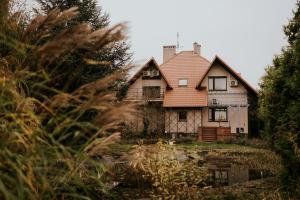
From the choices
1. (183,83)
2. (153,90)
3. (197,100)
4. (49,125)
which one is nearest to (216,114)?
(197,100)

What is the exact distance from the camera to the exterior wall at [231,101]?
3225 centimetres

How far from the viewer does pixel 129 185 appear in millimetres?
9062

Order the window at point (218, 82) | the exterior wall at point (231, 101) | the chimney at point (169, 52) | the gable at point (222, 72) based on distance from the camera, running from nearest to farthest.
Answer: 1. the gable at point (222, 72)
2. the exterior wall at point (231, 101)
3. the window at point (218, 82)
4. the chimney at point (169, 52)

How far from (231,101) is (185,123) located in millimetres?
3978

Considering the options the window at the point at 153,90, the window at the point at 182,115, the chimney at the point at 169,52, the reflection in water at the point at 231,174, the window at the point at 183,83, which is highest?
the chimney at the point at 169,52

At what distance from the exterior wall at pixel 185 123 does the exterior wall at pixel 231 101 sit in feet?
2.07

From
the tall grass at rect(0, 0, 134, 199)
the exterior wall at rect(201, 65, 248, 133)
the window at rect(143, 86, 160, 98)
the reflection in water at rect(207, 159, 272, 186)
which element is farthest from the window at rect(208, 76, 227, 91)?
the tall grass at rect(0, 0, 134, 199)

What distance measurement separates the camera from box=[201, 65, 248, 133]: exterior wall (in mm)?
32250

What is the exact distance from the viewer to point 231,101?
32750 mm

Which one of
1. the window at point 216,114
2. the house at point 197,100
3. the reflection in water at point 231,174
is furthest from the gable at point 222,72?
the reflection in water at point 231,174

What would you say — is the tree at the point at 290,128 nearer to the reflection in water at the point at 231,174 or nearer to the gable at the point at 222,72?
the reflection in water at the point at 231,174

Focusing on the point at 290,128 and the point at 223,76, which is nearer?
the point at 290,128

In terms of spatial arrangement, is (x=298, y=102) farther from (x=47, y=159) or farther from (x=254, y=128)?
(x=254, y=128)

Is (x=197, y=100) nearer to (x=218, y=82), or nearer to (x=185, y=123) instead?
(x=185, y=123)
